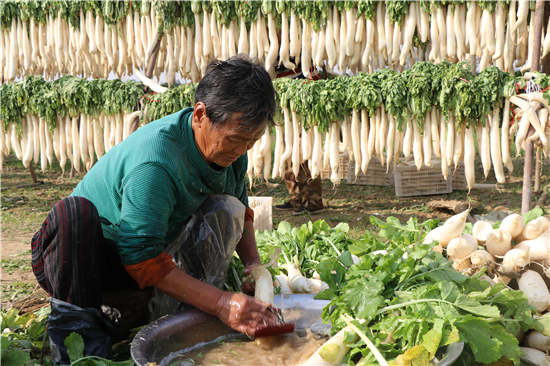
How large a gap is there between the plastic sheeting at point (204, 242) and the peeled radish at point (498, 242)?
4.13 feet

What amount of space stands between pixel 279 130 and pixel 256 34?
1.06 metres

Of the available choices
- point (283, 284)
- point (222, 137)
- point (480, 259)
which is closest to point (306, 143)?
point (283, 284)

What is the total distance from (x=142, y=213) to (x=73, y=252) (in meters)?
0.33

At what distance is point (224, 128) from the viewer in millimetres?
1698

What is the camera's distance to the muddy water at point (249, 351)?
5.60 feet

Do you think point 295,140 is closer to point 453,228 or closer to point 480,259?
point 453,228

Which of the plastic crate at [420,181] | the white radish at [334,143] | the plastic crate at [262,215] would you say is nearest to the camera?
the plastic crate at [262,215]

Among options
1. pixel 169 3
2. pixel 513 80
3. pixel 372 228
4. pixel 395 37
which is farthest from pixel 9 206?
pixel 513 80

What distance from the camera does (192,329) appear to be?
1790 mm

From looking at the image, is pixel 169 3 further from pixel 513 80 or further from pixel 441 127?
pixel 513 80

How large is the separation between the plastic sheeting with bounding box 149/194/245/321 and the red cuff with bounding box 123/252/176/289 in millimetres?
355

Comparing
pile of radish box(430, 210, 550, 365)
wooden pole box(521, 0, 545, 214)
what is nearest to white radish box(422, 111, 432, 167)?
wooden pole box(521, 0, 545, 214)

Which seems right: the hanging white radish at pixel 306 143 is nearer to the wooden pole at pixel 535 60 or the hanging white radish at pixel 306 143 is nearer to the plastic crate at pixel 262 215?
the plastic crate at pixel 262 215

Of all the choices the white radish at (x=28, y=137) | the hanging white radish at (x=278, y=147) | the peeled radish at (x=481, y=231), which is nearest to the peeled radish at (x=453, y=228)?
the peeled radish at (x=481, y=231)
